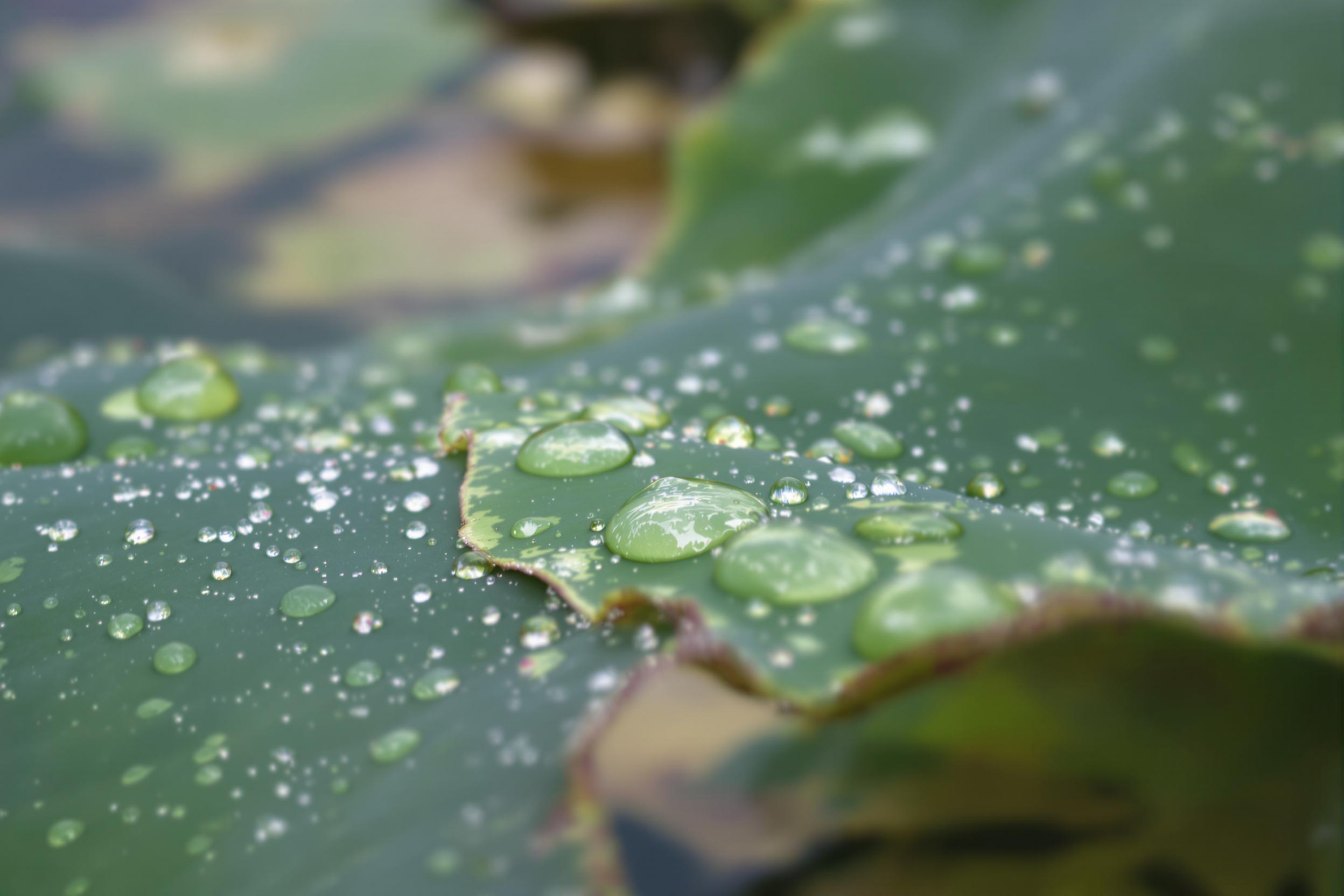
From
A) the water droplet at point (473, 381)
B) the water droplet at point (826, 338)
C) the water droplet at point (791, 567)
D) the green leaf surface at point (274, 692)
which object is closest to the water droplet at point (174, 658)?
the green leaf surface at point (274, 692)

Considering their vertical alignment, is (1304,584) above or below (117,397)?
above

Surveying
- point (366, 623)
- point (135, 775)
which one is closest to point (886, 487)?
point (366, 623)

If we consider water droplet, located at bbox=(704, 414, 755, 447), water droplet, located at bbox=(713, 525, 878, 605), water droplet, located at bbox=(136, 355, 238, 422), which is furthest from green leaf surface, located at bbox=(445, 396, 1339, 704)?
water droplet, located at bbox=(136, 355, 238, 422)

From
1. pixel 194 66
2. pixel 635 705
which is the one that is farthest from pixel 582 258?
pixel 635 705

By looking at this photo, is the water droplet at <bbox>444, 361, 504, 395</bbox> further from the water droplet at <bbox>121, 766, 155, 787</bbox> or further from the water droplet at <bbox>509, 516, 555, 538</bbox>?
the water droplet at <bbox>121, 766, 155, 787</bbox>

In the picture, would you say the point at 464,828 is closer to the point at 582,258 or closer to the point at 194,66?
the point at 582,258

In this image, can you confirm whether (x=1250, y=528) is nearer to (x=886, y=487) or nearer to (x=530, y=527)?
(x=886, y=487)

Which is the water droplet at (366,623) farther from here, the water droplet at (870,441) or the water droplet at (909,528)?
the water droplet at (870,441)
